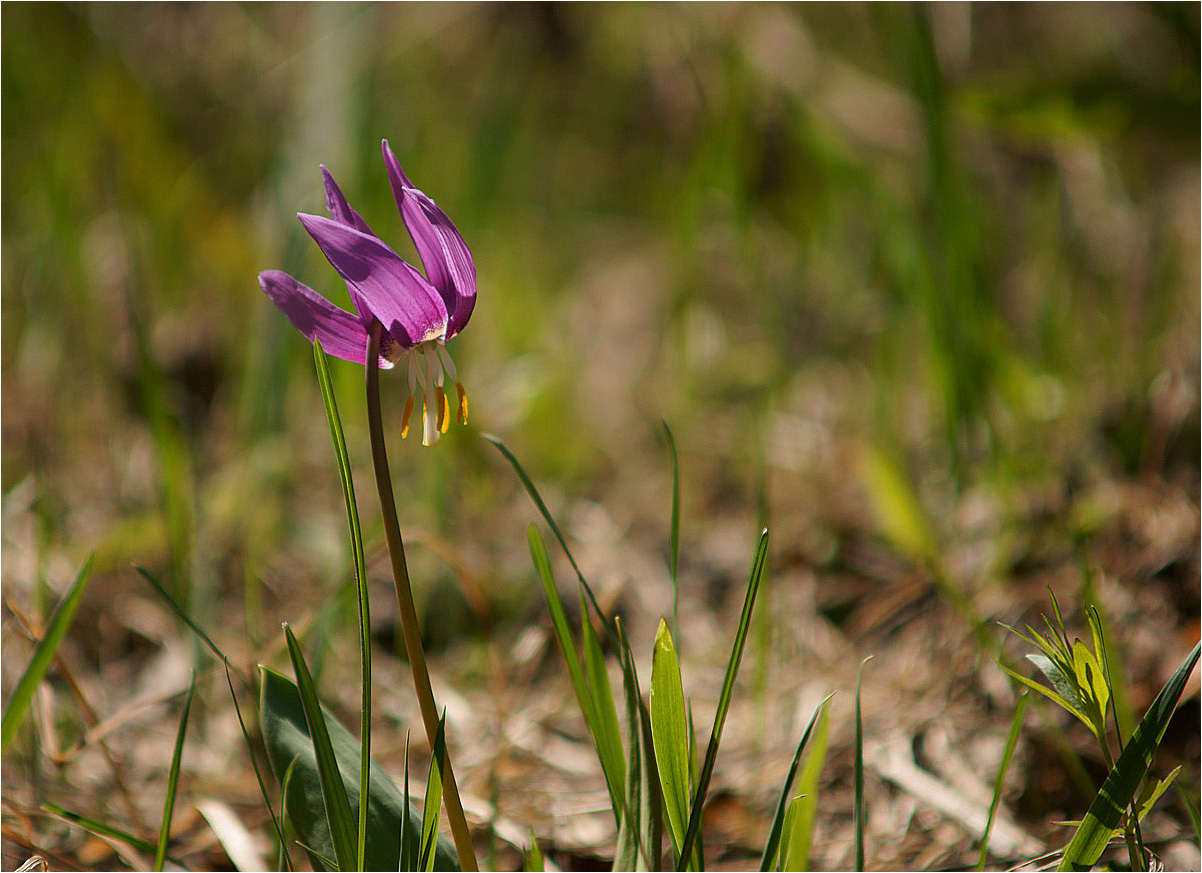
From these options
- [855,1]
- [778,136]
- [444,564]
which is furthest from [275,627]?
[855,1]

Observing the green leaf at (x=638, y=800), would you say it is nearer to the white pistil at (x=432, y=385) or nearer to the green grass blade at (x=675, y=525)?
the green grass blade at (x=675, y=525)

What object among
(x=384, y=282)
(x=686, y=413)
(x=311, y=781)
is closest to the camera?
(x=384, y=282)

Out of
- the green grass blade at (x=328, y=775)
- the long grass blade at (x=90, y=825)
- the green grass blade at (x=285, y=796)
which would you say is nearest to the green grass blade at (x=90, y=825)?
the long grass blade at (x=90, y=825)

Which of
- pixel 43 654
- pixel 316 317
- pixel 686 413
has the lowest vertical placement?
pixel 686 413

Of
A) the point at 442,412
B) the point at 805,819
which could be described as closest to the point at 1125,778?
the point at 805,819

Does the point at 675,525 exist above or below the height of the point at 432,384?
below

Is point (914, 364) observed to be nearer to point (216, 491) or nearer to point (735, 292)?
point (735, 292)

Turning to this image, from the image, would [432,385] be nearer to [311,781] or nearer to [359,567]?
[359,567]

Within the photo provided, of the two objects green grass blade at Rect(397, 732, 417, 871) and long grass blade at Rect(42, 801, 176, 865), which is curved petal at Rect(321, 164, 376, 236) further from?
long grass blade at Rect(42, 801, 176, 865)
